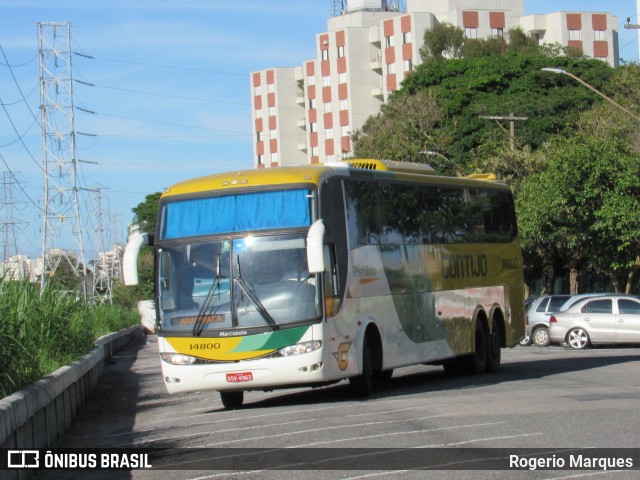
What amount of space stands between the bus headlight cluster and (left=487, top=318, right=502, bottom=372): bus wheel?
7812mm

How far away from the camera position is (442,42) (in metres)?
90.4

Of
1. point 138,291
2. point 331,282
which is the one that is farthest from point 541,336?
point 138,291

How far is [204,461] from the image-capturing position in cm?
1087

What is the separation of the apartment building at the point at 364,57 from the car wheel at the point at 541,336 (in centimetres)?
5789

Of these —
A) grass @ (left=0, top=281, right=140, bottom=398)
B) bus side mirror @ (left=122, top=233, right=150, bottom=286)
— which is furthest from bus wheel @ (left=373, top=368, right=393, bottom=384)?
grass @ (left=0, top=281, right=140, bottom=398)

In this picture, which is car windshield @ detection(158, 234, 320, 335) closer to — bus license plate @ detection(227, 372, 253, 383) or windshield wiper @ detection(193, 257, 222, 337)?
windshield wiper @ detection(193, 257, 222, 337)

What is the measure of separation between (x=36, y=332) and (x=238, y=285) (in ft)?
9.73

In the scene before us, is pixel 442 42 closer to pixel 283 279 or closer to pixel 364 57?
pixel 364 57

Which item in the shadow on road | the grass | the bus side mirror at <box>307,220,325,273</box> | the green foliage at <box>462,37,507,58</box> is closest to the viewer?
the grass

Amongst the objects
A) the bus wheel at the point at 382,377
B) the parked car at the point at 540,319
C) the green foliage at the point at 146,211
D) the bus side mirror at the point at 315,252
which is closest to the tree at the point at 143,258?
the green foliage at the point at 146,211

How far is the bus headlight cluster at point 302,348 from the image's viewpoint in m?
15.9

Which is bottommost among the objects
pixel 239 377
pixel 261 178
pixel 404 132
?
pixel 239 377

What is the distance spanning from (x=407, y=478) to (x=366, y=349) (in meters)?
8.32

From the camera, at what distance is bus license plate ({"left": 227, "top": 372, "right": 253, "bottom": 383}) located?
15.9 m
